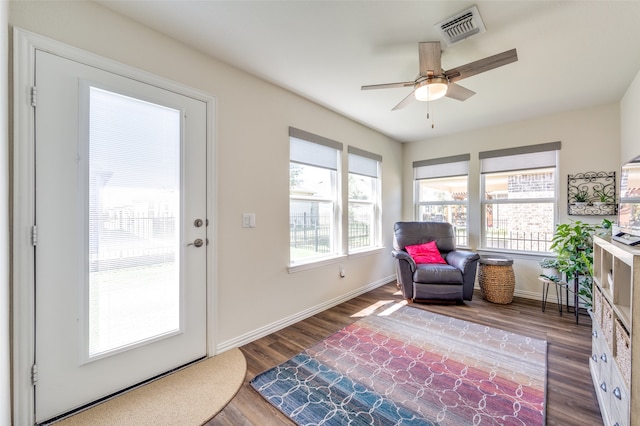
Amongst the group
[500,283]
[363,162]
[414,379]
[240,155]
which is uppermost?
[363,162]

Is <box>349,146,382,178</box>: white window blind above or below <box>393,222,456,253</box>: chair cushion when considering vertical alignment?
above

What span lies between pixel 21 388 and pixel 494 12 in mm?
3508

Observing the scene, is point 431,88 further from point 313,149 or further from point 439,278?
point 439,278

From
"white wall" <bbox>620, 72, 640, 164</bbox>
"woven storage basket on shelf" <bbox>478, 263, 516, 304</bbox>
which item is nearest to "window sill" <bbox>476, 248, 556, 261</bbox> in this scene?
"woven storage basket on shelf" <bbox>478, 263, 516, 304</bbox>

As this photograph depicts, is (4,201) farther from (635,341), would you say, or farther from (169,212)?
(635,341)

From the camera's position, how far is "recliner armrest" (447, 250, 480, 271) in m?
3.30

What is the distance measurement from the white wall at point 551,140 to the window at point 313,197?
6.95 ft

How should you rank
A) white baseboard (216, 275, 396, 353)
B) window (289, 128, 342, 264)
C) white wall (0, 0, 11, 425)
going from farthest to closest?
window (289, 128, 342, 264), white baseboard (216, 275, 396, 353), white wall (0, 0, 11, 425)

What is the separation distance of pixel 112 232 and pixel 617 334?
290 centimetres

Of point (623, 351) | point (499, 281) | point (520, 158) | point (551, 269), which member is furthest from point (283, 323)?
point (520, 158)

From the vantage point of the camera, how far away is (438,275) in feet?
10.7

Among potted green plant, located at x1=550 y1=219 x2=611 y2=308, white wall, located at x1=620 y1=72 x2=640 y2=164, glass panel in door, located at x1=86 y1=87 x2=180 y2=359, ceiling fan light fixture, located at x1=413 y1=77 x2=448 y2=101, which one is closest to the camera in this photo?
glass panel in door, located at x1=86 y1=87 x2=180 y2=359

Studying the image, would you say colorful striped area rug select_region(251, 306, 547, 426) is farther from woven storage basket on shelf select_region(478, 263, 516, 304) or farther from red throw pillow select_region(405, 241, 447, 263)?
red throw pillow select_region(405, 241, 447, 263)

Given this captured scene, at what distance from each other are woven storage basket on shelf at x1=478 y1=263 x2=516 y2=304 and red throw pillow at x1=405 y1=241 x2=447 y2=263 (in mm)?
573
